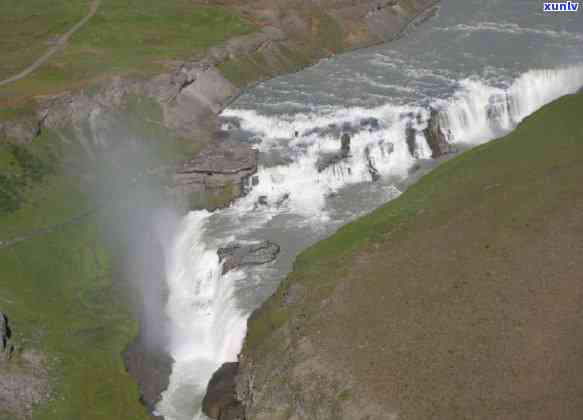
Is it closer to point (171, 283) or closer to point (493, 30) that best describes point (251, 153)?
point (171, 283)

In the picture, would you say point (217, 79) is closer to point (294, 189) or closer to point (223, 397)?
point (294, 189)

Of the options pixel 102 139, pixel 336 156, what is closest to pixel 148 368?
pixel 336 156

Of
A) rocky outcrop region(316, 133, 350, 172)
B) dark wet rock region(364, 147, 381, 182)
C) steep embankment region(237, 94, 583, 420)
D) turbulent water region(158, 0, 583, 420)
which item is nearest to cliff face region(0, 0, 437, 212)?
turbulent water region(158, 0, 583, 420)

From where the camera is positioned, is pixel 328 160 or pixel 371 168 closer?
pixel 328 160

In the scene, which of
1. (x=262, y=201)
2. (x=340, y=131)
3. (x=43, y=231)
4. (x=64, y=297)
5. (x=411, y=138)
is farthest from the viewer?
(x=340, y=131)

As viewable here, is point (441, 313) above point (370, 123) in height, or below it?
below

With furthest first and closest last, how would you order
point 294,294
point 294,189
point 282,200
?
point 294,189 < point 282,200 < point 294,294

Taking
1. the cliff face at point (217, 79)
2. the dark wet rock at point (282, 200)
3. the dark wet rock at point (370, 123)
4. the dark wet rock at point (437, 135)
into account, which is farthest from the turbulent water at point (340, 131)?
the cliff face at point (217, 79)

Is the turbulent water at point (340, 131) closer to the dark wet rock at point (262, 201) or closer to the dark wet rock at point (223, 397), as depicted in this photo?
the dark wet rock at point (262, 201)
